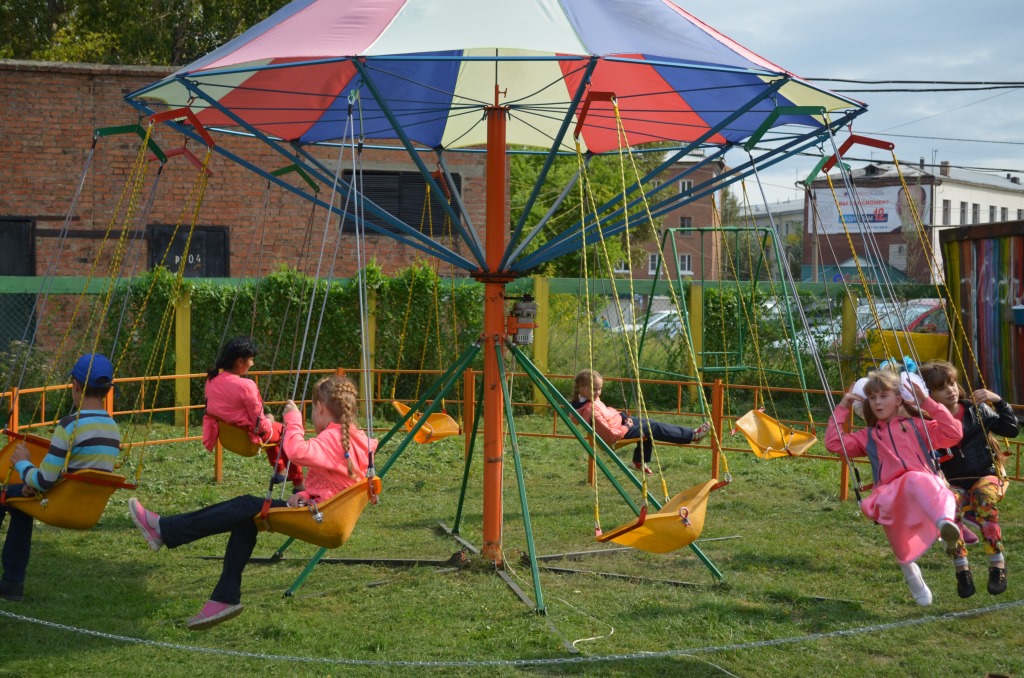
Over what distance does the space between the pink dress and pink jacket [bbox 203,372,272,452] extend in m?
3.73

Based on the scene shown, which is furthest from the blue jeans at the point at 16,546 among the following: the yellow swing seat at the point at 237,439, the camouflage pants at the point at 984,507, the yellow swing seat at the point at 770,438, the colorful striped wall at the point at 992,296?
the colorful striped wall at the point at 992,296

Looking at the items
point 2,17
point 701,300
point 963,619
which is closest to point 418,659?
point 963,619

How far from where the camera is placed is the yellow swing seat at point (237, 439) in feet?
23.3

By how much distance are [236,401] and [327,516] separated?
2.30 meters

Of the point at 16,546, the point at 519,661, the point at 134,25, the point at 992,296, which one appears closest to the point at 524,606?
the point at 519,661

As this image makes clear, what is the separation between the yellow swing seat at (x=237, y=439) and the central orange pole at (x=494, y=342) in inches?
64.4

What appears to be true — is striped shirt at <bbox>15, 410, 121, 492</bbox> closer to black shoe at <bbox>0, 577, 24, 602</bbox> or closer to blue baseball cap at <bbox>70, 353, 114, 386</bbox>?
blue baseball cap at <bbox>70, 353, 114, 386</bbox>

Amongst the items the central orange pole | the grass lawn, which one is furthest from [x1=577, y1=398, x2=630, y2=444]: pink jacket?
the central orange pole

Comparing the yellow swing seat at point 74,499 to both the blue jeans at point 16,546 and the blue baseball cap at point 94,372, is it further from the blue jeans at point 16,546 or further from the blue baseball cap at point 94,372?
the blue baseball cap at point 94,372

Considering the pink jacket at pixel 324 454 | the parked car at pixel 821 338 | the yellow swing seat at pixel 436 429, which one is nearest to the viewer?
the pink jacket at pixel 324 454

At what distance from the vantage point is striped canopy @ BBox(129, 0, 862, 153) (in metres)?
5.55

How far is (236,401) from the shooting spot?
703cm

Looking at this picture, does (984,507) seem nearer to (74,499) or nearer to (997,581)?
(997,581)

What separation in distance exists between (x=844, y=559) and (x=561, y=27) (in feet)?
13.6
